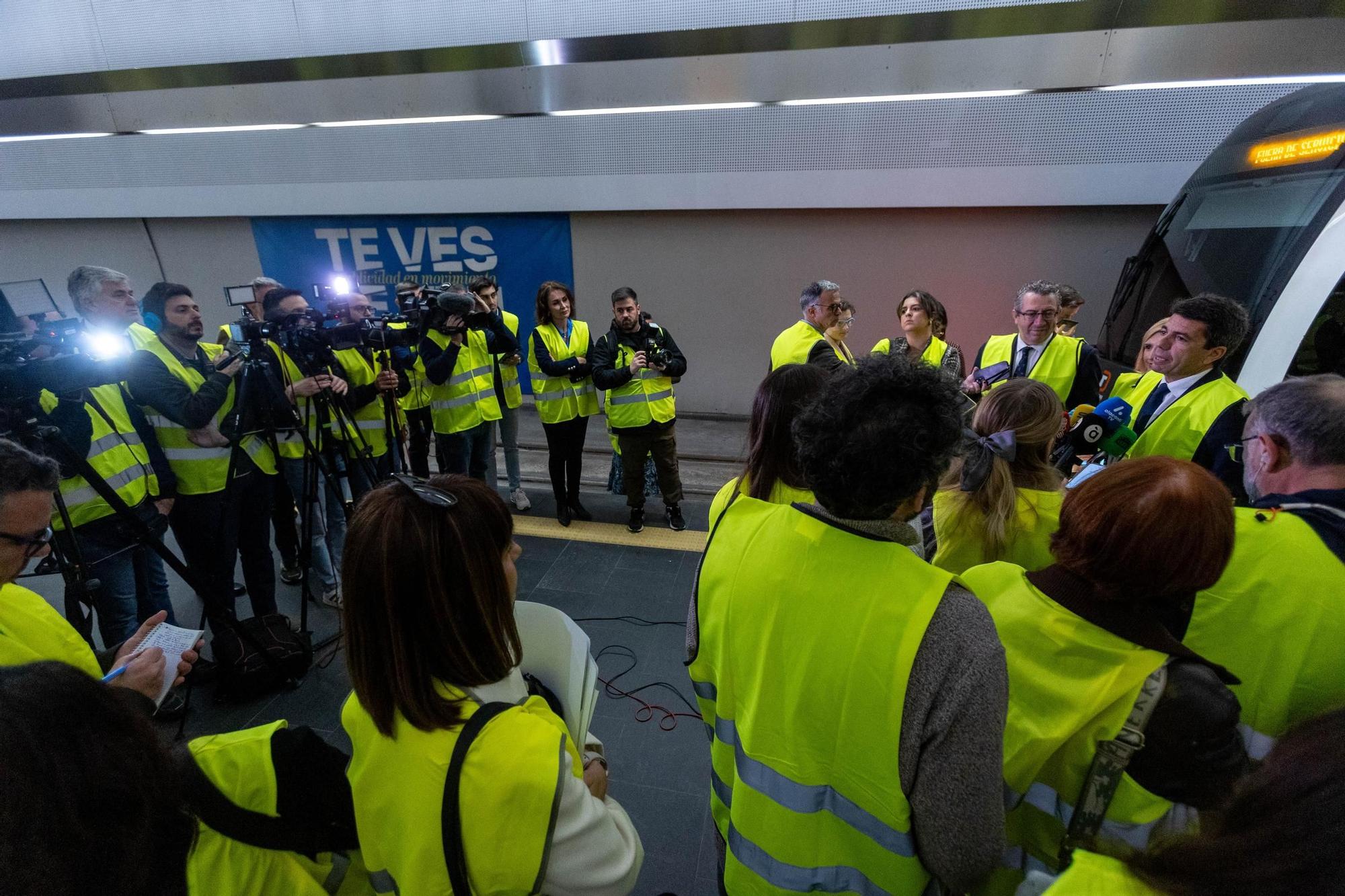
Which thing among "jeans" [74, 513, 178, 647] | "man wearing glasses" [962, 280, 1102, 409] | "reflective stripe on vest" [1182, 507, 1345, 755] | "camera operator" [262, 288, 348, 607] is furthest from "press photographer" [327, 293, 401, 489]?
"man wearing glasses" [962, 280, 1102, 409]

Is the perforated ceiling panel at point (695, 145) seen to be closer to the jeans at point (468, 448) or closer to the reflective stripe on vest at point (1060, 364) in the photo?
the reflective stripe on vest at point (1060, 364)

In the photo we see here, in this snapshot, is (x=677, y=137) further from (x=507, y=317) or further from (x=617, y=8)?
(x=507, y=317)

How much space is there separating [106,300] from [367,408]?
1289mm

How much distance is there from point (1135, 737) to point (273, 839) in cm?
150

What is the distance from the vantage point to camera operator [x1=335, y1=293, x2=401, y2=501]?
3250 mm

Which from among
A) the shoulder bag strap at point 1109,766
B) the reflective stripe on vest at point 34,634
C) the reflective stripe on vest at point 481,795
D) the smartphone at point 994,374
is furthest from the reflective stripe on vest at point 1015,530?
the reflective stripe on vest at point 34,634

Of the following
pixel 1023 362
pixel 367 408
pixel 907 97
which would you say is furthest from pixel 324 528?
pixel 907 97

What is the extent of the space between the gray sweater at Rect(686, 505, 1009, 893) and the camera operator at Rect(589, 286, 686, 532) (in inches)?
128

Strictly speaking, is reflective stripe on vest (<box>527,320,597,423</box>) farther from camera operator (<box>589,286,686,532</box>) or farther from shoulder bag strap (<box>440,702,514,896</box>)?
shoulder bag strap (<box>440,702,514,896</box>)

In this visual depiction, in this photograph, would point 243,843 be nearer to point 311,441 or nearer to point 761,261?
point 311,441

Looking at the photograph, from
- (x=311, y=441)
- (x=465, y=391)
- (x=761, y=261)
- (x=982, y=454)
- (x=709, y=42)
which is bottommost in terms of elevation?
(x=311, y=441)

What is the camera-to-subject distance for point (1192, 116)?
498 cm

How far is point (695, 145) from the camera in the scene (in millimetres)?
6035

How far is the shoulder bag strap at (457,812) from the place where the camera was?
0.84 metres
